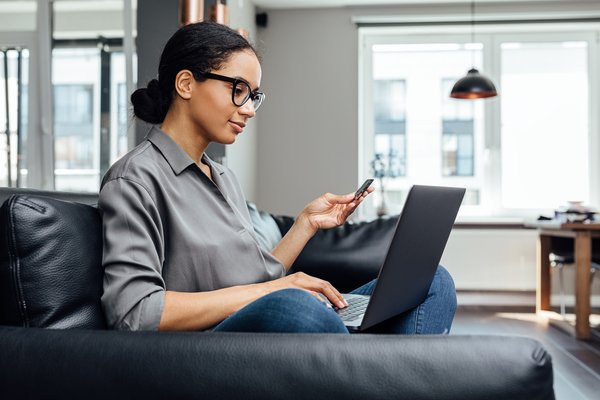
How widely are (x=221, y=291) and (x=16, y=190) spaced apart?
0.48 metres

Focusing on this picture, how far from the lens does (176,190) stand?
47.4 inches

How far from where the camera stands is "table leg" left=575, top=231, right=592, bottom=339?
153 inches

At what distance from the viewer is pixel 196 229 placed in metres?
1.21

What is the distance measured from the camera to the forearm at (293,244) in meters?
1.57

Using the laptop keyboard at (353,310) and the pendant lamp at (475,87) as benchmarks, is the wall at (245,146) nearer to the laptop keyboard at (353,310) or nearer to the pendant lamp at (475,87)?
the pendant lamp at (475,87)

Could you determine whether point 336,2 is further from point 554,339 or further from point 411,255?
point 411,255

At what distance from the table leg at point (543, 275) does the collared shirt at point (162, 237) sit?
3972 mm

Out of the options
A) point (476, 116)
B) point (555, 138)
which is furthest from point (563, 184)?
point (476, 116)

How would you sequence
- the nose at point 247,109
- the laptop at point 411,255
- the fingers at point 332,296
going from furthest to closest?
the nose at point 247,109 → the fingers at point 332,296 → the laptop at point 411,255

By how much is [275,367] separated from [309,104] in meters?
5.41

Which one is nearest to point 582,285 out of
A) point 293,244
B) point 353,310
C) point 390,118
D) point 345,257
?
point 345,257

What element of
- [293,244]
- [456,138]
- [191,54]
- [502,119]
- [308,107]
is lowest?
[293,244]

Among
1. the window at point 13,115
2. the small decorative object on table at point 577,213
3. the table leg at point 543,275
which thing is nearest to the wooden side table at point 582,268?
the small decorative object on table at point 577,213

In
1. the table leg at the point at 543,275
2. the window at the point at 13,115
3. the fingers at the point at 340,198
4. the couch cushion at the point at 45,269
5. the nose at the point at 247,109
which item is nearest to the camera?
the couch cushion at the point at 45,269
